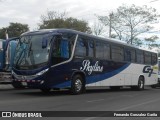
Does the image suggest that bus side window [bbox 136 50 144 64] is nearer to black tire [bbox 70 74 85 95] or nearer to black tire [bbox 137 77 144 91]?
black tire [bbox 137 77 144 91]

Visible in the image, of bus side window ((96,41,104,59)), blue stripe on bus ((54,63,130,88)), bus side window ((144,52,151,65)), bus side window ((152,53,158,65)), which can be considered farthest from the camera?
bus side window ((152,53,158,65))

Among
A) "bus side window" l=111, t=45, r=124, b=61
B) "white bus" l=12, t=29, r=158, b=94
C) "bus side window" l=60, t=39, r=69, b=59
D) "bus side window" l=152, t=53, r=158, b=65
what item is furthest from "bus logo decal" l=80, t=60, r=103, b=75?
"bus side window" l=152, t=53, r=158, b=65

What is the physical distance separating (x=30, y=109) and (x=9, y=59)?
373 inches

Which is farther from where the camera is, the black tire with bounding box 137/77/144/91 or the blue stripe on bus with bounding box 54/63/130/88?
the black tire with bounding box 137/77/144/91

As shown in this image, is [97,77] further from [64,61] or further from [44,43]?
[44,43]

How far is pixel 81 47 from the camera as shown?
19172 mm

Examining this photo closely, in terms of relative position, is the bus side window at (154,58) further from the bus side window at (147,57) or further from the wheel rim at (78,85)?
the wheel rim at (78,85)

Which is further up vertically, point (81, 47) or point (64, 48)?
point (81, 47)

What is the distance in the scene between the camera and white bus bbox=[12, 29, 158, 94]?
17.0m

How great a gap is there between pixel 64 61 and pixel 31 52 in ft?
5.25

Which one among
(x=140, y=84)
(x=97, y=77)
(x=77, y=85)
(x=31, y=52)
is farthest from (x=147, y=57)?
(x=31, y=52)

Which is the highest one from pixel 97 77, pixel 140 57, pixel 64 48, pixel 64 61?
pixel 64 48

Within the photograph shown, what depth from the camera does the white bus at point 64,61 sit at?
17.0 metres

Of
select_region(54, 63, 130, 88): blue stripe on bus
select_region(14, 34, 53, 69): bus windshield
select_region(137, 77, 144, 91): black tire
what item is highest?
select_region(14, 34, 53, 69): bus windshield
